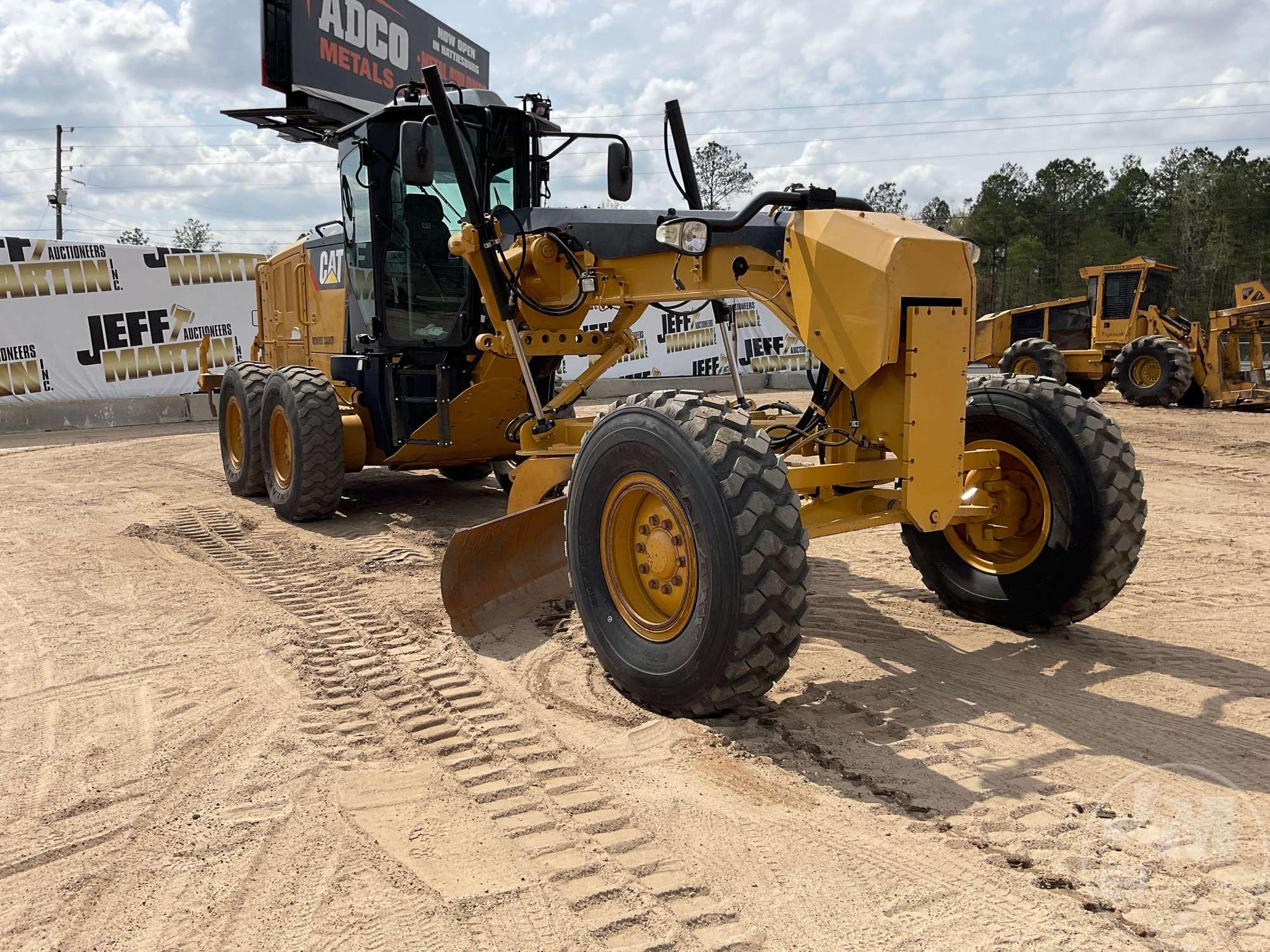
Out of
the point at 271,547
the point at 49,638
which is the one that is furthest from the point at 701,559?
the point at 271,547

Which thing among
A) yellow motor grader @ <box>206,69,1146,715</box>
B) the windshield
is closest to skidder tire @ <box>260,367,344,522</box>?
the windshield

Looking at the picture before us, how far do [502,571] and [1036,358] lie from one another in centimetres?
1608

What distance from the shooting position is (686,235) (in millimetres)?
4230

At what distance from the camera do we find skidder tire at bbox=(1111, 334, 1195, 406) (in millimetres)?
17266

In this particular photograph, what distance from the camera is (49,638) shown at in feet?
15.6

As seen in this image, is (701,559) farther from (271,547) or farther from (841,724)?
(271,547)

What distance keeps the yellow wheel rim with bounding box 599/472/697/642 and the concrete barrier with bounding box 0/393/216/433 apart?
13.1m

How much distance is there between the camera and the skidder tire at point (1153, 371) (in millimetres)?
17266

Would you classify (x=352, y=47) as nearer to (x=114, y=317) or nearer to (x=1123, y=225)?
(x=114, y=317)

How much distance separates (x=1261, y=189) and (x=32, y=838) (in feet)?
184

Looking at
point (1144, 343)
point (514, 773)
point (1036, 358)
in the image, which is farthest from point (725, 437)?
point (1144, 343)

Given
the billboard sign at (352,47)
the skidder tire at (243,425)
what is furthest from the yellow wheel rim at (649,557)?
the billboard sign at (352,47)

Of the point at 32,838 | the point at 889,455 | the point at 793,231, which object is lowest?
the point at 32,838

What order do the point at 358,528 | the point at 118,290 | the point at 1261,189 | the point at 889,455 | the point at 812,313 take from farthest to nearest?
the point at 1261,189, the point at 118,290, the point at 358,528, the point at 889,455, the point at 812,313
